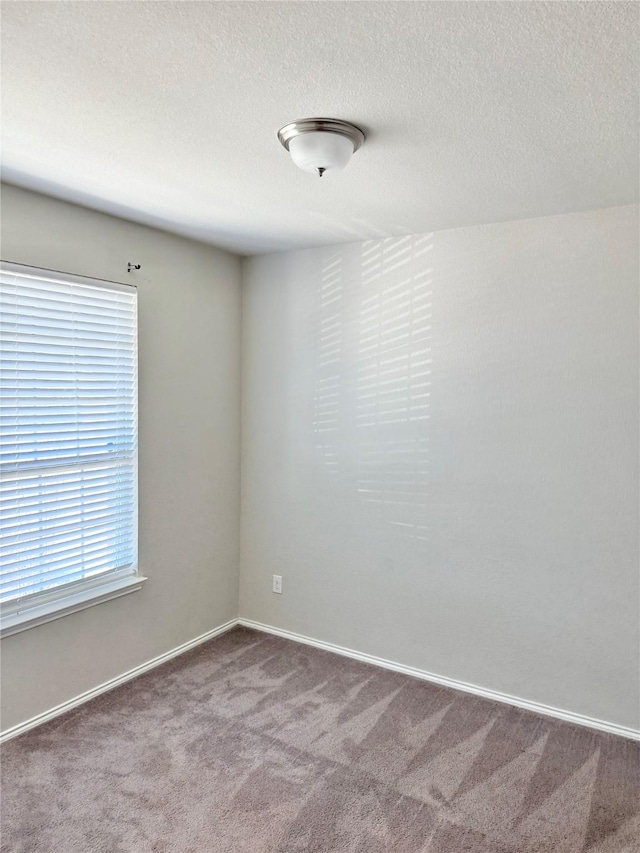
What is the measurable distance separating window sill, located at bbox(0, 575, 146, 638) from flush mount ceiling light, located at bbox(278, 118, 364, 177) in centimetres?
218

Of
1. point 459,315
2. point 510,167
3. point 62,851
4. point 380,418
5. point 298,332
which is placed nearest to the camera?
point 62,851

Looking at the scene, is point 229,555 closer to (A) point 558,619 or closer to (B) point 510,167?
(A) point 558,619

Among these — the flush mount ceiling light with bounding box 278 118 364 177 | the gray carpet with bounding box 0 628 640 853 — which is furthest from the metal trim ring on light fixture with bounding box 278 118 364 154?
the gray carpet with bounding box 0 628 640 853

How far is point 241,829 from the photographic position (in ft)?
6.72

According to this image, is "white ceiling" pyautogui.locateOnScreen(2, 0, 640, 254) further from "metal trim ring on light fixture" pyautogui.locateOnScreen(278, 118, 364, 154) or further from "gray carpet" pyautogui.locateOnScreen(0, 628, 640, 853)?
"gray carpet" pyautogui.locateOnScreen(0, 628, 640, 853)

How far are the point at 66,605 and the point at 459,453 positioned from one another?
2040 mm

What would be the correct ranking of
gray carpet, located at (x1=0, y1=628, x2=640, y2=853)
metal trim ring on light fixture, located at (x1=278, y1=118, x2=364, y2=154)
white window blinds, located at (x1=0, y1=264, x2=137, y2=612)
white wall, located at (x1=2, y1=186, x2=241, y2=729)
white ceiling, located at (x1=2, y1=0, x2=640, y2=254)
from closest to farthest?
white ceiling, located at (x1=2, y1=0, x2=640, y2=254) → metal trim ring on light fixture, located at (x1=278, y1=118, x2=364, y2=154) → gray carpet, located at (x1=0, y1=628, x2=640, y2=853) → white window blinds, located at (x1=0, y1=264, x2=137, y2=612) → white wall, located at (x1=2, y1=186, x2=241, y2=729)

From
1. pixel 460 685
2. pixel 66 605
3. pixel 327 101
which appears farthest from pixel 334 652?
pixel 327 101

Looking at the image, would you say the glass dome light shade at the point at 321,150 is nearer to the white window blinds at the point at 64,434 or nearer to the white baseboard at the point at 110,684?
the white window blinds at the point at 64,434

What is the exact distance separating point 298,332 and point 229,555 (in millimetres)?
1482

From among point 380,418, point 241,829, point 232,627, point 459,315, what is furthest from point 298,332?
point 241,829

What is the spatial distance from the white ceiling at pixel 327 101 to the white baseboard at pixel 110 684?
2.33 metres

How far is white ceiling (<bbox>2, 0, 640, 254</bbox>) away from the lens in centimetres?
133

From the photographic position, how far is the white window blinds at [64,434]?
Answer: 2.52 m
